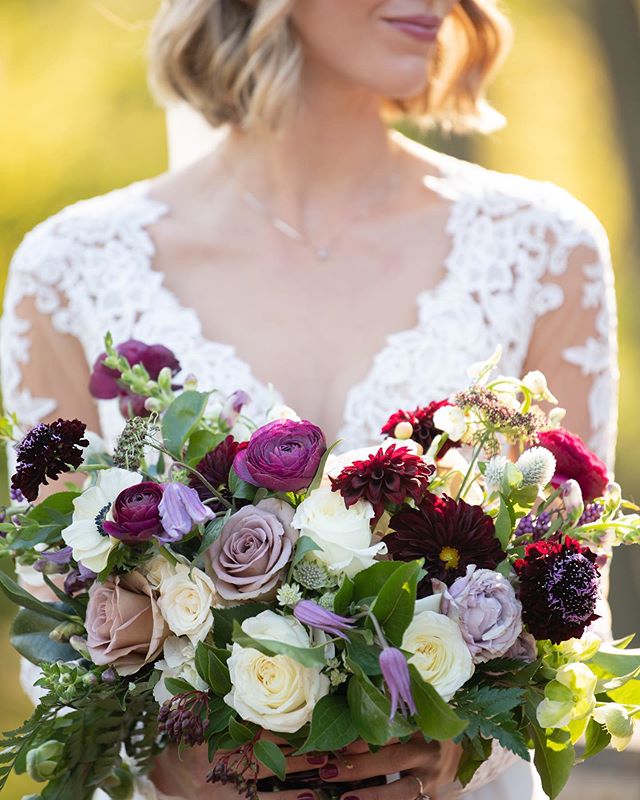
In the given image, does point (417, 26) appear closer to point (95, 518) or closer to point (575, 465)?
point (575, 465)

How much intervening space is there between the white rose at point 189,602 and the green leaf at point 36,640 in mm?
321

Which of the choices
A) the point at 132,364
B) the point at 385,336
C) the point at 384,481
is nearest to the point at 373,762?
the point at 384,481

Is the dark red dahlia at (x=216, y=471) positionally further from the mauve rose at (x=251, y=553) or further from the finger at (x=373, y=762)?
the finger at (x=373, y=762)

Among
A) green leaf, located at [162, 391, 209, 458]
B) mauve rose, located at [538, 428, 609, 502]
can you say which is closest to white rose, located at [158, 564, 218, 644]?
green leaf, located at [162, 391, 209, 458]

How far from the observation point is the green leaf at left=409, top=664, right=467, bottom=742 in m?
1.48

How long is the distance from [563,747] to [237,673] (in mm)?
476

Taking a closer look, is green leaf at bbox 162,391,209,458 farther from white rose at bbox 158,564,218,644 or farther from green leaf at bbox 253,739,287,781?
green leaf at bbox 253,739,287,781

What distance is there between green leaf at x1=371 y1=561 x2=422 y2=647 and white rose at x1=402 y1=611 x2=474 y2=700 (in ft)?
0.12

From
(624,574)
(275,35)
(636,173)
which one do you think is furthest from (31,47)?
(275,35)

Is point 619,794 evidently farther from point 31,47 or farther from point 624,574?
point 31,47

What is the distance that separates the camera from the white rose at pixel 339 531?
5.16 feet

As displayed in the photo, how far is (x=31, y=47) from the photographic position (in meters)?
9.95

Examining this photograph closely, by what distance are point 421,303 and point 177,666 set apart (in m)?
1.44

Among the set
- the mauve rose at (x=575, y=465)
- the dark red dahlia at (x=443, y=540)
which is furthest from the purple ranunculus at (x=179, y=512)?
the mauve rose at (x=575, y=465)
